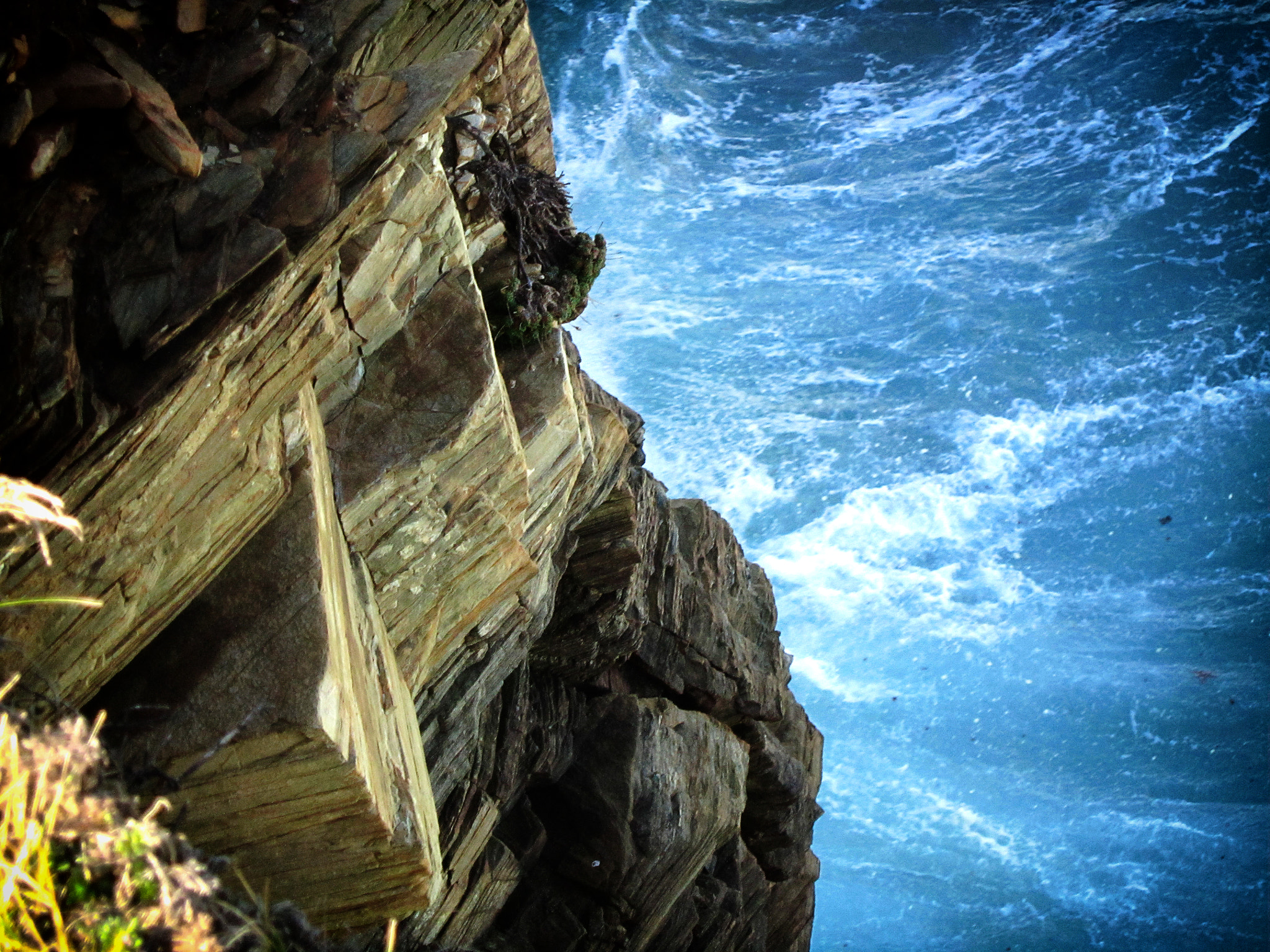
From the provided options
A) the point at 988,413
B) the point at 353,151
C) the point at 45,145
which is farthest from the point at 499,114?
the point at 988,413

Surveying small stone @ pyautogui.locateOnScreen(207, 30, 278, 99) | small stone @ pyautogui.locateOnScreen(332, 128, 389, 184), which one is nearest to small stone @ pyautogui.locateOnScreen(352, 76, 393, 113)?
small stone @ pyautogui.locateOnScreen(332, 128, 389, 184)

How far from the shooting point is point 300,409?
4.70 meters

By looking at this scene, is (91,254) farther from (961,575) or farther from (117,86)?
(961,575)

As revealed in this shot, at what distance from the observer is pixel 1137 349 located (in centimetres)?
2159

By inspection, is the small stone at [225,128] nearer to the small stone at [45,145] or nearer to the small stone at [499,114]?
the small stone at [45,145]

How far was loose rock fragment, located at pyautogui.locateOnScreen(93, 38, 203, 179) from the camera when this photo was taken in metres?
3.59

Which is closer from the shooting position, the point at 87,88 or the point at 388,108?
the point at 87,88

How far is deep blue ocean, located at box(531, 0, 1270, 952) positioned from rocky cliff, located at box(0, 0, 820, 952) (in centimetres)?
1316

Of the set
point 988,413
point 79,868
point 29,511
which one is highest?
point 988,413

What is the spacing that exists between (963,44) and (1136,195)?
803 centimetres

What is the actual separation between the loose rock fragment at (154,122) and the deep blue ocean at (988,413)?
17.6 meters

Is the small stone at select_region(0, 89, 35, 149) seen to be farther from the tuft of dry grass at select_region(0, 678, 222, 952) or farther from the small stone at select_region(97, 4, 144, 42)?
the tuft of dry grass at select_region(0, 678, 222, 952)

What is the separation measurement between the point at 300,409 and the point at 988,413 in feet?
64.7

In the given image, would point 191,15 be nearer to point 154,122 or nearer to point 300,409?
point 154,122
